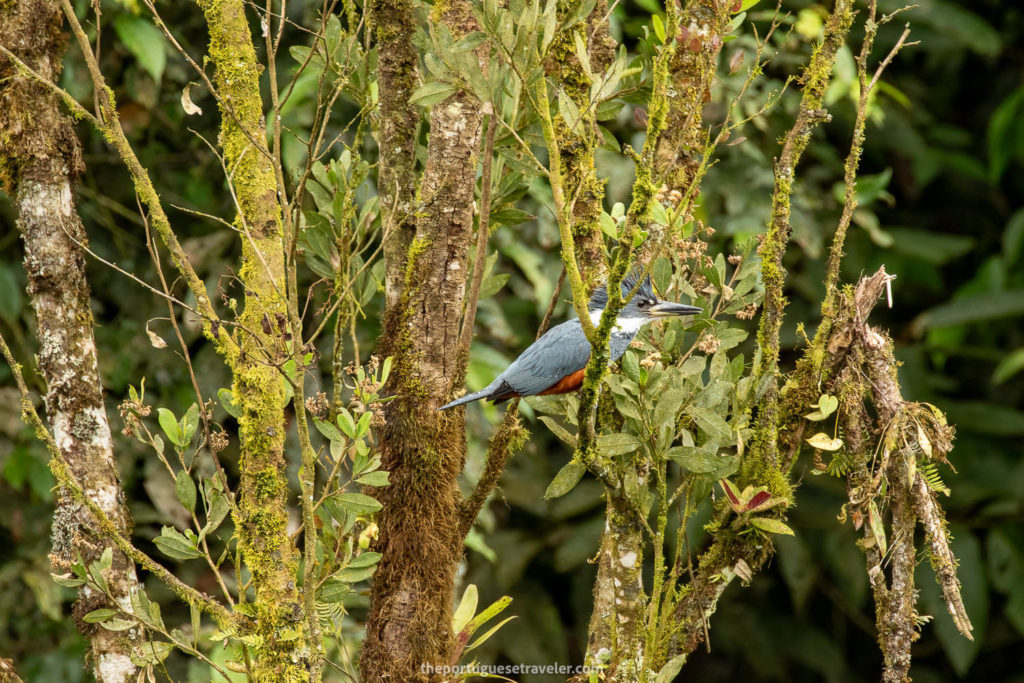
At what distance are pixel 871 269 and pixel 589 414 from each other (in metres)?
4.03

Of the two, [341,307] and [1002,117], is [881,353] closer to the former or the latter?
[341,307]

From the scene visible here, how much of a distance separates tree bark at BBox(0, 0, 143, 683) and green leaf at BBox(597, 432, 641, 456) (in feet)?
3.44

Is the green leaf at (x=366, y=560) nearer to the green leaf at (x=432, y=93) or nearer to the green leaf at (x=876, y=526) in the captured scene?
the green leaf at (x=432, y=93)

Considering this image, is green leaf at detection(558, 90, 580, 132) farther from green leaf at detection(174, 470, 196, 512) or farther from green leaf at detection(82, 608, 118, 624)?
green leaf at detection(82, 608, 118, 624)

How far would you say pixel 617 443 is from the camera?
6.93 ft

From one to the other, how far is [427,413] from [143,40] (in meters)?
2.50

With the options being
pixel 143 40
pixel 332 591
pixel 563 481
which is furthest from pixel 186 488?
pixel 143 40

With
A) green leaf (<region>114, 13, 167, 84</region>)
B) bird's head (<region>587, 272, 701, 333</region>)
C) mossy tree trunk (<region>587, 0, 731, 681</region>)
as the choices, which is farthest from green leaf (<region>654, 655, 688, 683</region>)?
green leaf (<region>114, 13, 167, 84</region>)

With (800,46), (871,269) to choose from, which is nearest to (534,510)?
(871,269)

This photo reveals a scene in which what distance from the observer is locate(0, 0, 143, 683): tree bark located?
7.27ft

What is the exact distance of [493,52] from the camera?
2.14 m

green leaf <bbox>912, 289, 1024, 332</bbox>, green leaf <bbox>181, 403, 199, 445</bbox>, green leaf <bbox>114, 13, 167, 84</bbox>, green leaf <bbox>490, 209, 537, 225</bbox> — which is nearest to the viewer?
green leaf <bbox>181, 403, 199, 445</bbox>

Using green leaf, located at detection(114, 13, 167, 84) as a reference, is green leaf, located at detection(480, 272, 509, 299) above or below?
below

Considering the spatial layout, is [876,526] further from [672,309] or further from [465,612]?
[465,612]
